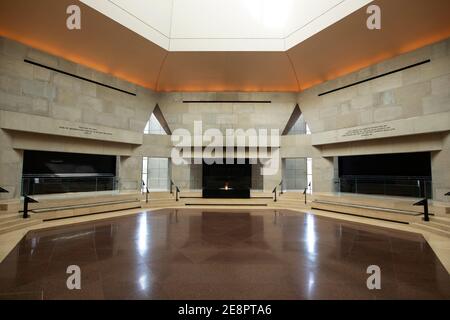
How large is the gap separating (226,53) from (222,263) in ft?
36.6

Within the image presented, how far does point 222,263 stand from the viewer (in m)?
4.51

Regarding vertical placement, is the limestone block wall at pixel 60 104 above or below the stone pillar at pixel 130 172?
above

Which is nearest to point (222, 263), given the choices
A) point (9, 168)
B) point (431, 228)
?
point (431, 228)

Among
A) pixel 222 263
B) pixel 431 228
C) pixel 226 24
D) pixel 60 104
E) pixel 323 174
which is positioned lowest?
pixel 222 263

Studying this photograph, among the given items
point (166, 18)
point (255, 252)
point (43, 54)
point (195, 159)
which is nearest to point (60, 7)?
point (43, 54)

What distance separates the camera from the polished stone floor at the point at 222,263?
3375 mm

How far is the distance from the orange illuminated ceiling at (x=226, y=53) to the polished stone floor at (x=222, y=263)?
8356mm

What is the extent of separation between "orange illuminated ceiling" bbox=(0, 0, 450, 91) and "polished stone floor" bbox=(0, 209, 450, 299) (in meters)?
8.36

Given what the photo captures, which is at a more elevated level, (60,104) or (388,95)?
(388,95)

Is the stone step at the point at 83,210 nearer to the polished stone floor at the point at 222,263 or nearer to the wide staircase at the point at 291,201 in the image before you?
the polished stone floor at the point at 222,263

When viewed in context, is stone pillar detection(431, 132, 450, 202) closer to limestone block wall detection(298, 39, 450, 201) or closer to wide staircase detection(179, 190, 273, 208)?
limestone block wall detection(298, 39, 450, 201)

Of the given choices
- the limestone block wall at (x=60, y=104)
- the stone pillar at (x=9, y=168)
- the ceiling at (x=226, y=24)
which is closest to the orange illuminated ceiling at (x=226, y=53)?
the ceiling at (x=226, y=24)

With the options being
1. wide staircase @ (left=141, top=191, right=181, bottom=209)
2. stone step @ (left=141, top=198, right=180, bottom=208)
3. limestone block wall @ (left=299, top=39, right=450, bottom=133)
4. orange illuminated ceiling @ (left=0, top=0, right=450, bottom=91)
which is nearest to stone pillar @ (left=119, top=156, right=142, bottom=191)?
wide staircase @ (left=141, top=191, right=181, bottom=209)

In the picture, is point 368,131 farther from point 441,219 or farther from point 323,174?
point 441,219
